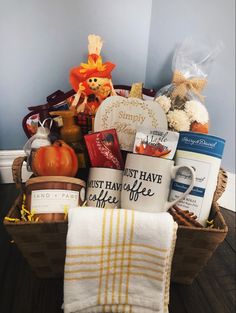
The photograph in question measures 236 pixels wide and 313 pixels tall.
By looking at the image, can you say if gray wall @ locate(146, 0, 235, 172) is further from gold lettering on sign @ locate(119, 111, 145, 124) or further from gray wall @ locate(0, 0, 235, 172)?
gold lettering on sign @ locate(119, 111, 145, 124)

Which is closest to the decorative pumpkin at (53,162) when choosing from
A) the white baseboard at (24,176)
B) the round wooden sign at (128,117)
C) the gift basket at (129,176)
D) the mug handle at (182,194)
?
the gift basket at (129,176)

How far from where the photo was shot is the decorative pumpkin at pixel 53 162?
0.58 meters

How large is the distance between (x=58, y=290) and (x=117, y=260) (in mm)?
233

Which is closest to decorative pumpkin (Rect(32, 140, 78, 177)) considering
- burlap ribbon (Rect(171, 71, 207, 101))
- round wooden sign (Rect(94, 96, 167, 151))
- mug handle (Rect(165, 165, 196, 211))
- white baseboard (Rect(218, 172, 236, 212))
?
round wooden sign (Rect(94, 96, 167, 151))

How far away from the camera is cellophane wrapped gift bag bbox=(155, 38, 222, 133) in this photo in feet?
2.23

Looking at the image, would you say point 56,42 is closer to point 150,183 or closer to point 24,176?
point 24,176

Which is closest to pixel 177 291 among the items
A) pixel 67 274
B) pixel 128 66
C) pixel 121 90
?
pixel 67 274

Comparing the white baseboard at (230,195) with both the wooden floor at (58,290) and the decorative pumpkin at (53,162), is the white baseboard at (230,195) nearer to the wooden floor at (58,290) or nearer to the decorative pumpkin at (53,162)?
the wooden floor at (58,290)

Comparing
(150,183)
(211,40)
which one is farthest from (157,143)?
(211,40)

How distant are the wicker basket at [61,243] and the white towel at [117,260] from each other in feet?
0.16

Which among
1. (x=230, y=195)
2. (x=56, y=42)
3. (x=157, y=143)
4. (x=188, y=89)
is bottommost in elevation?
(x=230, y=195)

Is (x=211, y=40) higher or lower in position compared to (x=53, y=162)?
higher

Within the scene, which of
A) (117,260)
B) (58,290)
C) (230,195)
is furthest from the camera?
(230,195)

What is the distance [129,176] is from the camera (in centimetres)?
54
